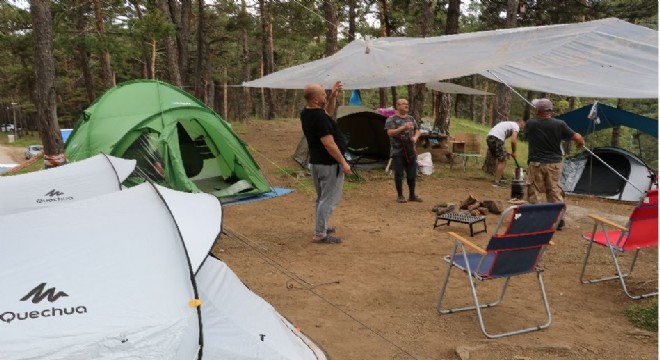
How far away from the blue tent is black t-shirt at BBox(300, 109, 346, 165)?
5709 millimetres

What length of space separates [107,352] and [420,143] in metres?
11.0

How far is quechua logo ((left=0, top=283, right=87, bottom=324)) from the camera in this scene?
91.5 inches

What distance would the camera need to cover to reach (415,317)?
13.2 ft

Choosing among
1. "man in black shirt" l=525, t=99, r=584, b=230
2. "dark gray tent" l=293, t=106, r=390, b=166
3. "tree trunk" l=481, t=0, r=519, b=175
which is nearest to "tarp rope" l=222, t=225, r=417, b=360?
"man in black shirt" l=525, t=99, r=584, b=230

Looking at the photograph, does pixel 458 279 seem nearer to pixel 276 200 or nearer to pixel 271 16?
pixel 276 200

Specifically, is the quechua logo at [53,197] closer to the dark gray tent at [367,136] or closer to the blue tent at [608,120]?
the dark gray tent at [367,136]

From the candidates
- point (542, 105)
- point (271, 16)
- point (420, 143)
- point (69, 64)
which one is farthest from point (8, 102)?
Answer: point (542, 105)

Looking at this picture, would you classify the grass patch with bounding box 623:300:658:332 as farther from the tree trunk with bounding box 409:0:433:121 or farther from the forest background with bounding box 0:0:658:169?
the tree trunk with bounding box 409:0:433:121

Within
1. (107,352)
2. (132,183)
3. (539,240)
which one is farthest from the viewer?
(132,183)

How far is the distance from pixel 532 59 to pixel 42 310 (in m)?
4.92

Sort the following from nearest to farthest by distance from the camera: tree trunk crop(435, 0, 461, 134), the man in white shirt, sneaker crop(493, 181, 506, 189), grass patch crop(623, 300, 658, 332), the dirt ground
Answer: the dirt ground
grass patch crop(623, 300, 658, 332)
the man in white shirt
sneaker crop(493, 181, 506, 189)
tree trunk crop(435, 0, 461, 134)

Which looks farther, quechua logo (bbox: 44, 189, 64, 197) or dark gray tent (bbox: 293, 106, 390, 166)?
dark gray tent (bbox: 293, 106, 390, 166)

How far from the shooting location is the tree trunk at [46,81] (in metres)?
6.91

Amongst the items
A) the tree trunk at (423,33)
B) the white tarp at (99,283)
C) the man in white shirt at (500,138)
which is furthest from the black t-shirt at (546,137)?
the tree trunk at (423,33)
